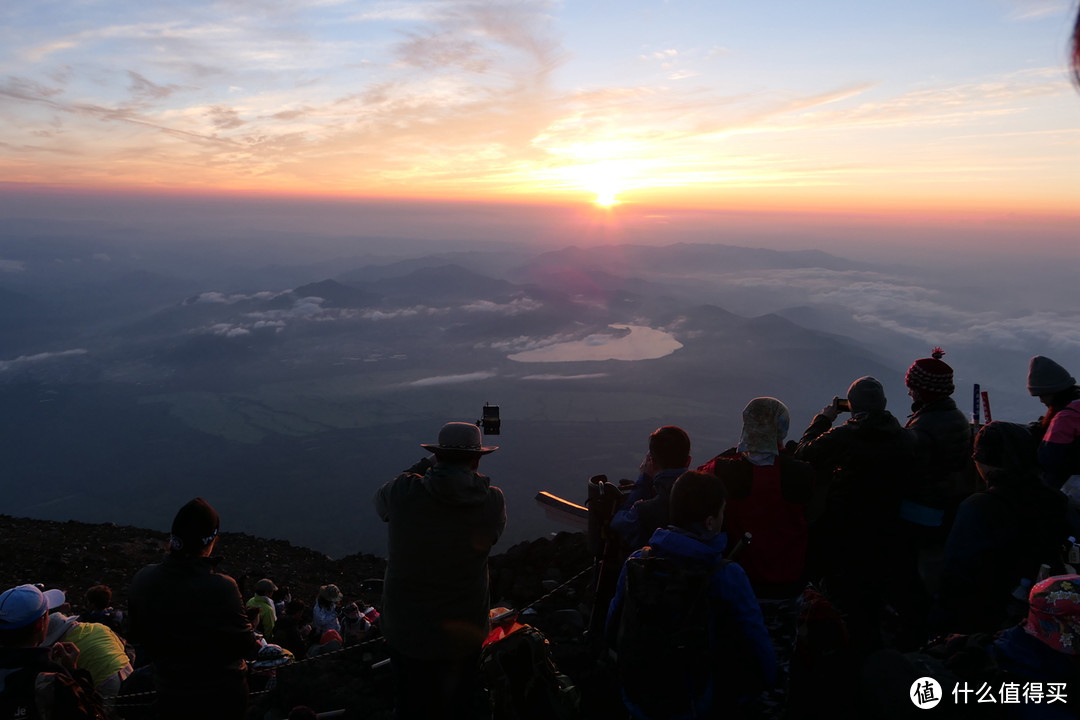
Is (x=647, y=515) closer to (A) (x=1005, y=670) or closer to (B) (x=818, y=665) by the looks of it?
(B) (x=818, y=665)

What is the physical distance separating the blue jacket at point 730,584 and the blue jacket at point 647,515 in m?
0.91

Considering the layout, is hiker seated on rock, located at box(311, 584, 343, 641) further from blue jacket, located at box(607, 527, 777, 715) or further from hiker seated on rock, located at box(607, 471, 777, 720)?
blue jacket, located at box(607, 527, 777, 715)

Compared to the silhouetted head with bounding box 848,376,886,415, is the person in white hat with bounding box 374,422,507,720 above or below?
below

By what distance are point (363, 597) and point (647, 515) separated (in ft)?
57.9

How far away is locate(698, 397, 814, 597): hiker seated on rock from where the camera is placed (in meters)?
3.81

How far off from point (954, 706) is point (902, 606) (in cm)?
230

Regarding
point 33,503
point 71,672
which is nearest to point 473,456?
point 71,672

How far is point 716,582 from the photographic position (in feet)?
9.91

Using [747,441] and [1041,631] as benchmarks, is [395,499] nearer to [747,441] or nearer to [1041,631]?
[747,441]

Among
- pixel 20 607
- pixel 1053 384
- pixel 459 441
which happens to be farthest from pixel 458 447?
pixel 1053 384

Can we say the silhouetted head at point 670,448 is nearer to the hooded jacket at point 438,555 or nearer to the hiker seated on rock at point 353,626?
the hooded jacket at point 438,555

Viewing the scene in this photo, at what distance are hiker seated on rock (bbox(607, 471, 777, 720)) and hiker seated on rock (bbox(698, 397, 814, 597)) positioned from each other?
77cm

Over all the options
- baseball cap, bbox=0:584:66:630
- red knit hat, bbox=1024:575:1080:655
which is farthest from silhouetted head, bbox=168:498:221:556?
red knit hat, bbox=1024:575:1080:655

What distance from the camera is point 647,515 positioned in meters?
4.04
